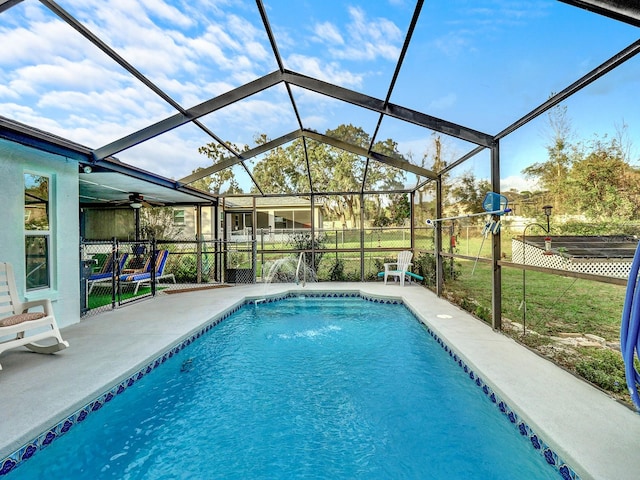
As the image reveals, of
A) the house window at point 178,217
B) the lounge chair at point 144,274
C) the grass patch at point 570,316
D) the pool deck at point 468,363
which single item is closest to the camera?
the pool deck at point 468,363

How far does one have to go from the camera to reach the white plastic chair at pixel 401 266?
8859 millimetres

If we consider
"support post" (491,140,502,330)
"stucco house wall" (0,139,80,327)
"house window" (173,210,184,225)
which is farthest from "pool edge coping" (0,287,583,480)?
"house window" (173,210,184,225)

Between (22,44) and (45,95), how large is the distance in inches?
28.3

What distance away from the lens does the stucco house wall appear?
4.17m

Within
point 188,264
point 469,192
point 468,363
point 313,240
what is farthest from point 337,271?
point 468,363

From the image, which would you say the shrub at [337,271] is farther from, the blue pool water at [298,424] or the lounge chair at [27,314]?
the lounge chair at [27,314]

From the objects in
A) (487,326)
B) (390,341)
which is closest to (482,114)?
(487,326)

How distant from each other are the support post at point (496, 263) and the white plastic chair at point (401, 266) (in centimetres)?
415

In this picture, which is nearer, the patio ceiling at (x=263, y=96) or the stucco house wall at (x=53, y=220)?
the patio ceiling at (x=263, y=96)

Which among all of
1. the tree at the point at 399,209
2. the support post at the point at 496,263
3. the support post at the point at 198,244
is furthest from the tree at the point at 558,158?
the support post at the point at 198,244

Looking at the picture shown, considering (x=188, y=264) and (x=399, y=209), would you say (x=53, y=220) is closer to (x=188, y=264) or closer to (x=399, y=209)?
(x=188, y=264)

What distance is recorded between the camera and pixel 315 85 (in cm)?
508

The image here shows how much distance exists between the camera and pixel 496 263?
15.1 ft

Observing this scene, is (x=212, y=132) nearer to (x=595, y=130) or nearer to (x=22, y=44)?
(x=22, y=44)
